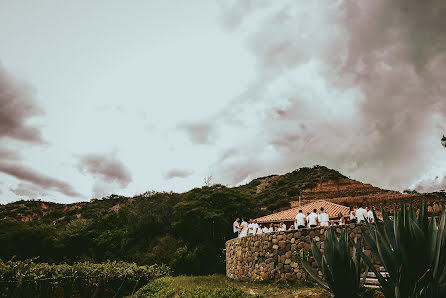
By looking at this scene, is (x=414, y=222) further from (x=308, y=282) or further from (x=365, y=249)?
(x=308, y=282)

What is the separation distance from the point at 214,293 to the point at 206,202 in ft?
56.9

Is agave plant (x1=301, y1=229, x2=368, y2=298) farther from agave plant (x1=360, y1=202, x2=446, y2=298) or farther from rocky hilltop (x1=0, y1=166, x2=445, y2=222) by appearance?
rocky hilltop (x1=0, y1=166, x2=445, y2=222)

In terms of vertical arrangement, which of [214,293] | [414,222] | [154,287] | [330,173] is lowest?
[154,287]

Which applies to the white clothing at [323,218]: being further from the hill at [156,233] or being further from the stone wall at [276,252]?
the hill at [156,233]

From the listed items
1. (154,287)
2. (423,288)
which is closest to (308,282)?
(423,288)

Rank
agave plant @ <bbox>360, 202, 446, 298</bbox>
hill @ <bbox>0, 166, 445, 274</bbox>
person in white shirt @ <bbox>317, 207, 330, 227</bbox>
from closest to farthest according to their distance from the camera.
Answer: agave plant @ <bbox>360, 202, 446, 298</bbox>
person in white shirt @ <bbox>317, 207, 330, 227</bbox>
hill @ <bbox>0, 166, 445, 274</bbox>

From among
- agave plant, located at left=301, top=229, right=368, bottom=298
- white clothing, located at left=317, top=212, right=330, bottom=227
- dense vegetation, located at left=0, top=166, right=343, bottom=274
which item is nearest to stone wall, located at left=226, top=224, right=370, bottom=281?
white clothing, located at left=317, top=212, right=330, bottom=227

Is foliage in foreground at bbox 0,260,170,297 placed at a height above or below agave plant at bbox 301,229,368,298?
below

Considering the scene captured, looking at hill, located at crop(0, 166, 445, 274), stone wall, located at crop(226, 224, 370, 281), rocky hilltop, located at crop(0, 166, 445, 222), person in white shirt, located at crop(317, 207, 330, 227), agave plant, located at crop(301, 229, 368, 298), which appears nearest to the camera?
agave plant, located at crop(301, 229, 368, 298)

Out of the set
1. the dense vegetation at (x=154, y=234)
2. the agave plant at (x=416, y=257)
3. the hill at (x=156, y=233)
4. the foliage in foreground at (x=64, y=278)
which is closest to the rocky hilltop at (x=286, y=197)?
the hill at (x=156, y=233)

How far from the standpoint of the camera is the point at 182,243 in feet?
85.7

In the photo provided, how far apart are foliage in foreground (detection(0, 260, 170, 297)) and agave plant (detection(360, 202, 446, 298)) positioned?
7.13m

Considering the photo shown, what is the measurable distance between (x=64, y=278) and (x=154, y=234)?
18.2 m

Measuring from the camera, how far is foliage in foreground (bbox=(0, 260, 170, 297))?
447 inches
